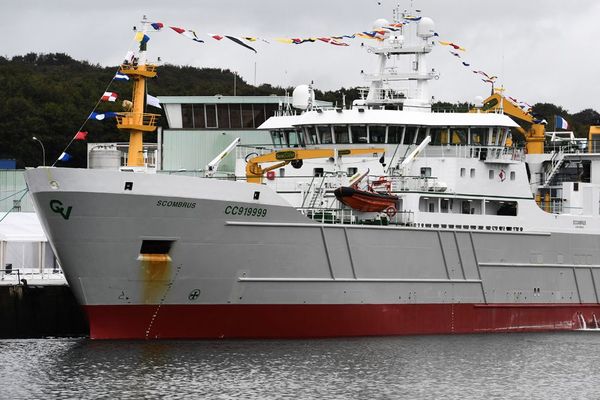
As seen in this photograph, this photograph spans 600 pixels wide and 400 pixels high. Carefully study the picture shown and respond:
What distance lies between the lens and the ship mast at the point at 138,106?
30828mm

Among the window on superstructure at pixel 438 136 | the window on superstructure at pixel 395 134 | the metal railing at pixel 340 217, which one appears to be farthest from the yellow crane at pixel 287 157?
the window on superstructure at pixel 438 136

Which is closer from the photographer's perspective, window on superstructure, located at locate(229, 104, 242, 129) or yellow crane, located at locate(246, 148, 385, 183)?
yellow crane, located at locate(246, 148, 385, 183)

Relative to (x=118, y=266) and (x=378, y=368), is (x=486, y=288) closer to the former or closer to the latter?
(x=378, y=368)

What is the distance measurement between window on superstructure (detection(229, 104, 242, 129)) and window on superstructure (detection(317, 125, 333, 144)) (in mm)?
10398

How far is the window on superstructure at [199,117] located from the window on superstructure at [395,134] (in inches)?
466

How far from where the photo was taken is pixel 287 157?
110 ft

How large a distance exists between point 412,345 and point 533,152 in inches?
430

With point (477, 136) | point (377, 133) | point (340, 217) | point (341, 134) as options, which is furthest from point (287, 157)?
point (477, 136)

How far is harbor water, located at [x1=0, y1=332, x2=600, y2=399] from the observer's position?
25.3 metres

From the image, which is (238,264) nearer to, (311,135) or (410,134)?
(311,135)

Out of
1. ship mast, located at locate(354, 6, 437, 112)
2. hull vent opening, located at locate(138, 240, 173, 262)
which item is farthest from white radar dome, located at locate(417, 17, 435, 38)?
hull vent opening, located at locate(138, 240, 173, 262)

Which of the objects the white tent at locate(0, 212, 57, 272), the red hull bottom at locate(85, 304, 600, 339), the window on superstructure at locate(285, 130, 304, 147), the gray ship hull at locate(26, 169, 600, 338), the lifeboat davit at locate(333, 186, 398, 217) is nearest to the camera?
the gray ship hull at locate(26, 169, 600, 338)

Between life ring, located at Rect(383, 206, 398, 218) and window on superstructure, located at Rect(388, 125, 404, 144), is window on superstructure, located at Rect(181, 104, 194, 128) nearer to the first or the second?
window on superstructure, located at Rect(388, 125, 404, 144)

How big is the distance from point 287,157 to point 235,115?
12.8 m
